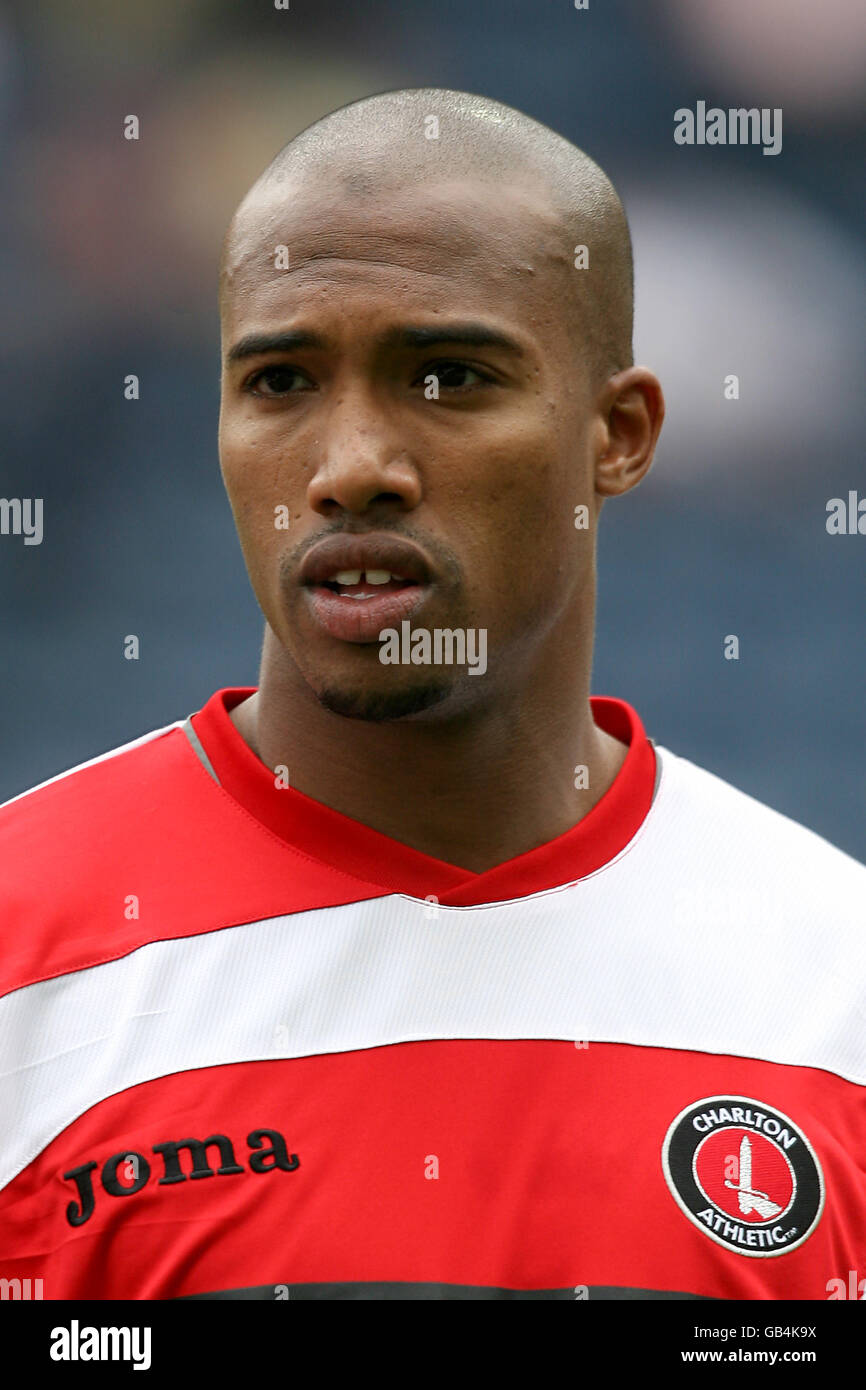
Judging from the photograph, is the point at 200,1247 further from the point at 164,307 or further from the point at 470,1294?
the point at 164,307

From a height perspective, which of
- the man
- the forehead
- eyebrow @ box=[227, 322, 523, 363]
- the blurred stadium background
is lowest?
the man

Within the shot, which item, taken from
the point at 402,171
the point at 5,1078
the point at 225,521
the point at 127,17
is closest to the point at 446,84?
the point at 127,17

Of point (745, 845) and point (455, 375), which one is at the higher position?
point (455, 375)

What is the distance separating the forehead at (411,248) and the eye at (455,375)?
0.23ft

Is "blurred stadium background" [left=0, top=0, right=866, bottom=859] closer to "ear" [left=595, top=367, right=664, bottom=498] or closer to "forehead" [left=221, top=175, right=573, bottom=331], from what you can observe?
"ear" [left=595, top=367, right=664, bottom=498]

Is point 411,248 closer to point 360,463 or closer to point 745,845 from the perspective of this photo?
point 360,463

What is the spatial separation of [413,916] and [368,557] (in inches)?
19.2

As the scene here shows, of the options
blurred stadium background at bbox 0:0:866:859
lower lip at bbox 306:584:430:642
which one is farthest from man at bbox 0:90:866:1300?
blurred stadium background at bbox 0:0:866:859

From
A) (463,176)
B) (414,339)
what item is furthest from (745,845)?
(463,176)

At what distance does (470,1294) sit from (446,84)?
18.7ft

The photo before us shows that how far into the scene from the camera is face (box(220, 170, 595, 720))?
6.81 ft

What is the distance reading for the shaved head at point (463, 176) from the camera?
217cm

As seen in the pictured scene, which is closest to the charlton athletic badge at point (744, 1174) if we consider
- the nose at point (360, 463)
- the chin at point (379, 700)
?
the chin at point (379, 700)

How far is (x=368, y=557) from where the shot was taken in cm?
207
